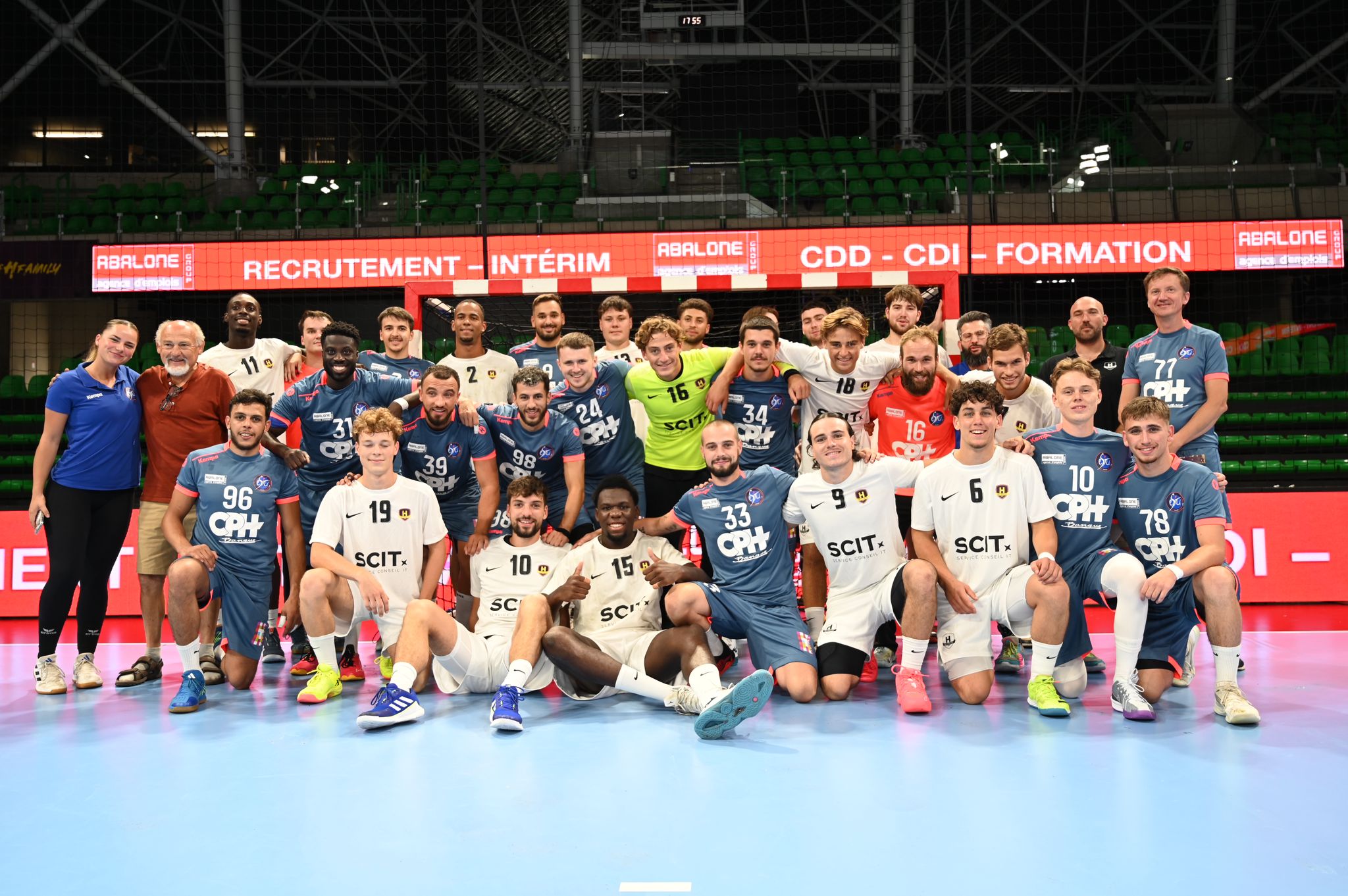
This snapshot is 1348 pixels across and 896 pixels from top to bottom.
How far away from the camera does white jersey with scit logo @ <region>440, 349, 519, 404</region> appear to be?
6906 mm

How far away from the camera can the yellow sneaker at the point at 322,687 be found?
537cm

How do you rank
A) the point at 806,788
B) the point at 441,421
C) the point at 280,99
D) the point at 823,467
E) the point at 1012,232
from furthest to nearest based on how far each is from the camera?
the point at 280,99 < the point at 1012,232 < the point at 441,421 < the point at 823,467 < the point at 806,788

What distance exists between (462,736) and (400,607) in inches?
43.4

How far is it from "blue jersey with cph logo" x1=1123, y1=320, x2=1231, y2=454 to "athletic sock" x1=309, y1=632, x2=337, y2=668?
Answer: 4.73 m

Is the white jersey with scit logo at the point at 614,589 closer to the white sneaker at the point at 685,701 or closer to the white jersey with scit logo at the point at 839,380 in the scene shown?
the white sneaker at the point at 685,701

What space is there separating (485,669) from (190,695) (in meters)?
1.48

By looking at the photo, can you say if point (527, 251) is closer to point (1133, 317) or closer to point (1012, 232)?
point (1012, 232)

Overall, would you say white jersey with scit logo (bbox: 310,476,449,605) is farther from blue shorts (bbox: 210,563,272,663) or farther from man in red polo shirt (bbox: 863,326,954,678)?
man in red polo shirt (bbox: 863,326,954,678)

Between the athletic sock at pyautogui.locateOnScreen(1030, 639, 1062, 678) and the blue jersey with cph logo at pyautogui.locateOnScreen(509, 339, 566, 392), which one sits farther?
the blue jersey with cph logo at pyautogui.locateOnScreen(509, 339, 566, 392)

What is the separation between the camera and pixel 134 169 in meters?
21.2

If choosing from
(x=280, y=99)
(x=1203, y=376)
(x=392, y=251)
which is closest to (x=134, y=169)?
(x=280, y=99)

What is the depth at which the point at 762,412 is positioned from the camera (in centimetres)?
624

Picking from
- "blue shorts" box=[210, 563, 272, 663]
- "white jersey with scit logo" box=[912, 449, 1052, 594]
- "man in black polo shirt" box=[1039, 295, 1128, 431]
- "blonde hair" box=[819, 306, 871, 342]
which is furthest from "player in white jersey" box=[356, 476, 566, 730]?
"man in black polo shirt" box=[1039, 295, 1128, 431]

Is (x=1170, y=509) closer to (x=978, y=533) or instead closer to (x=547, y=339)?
(x=978, y=533)
